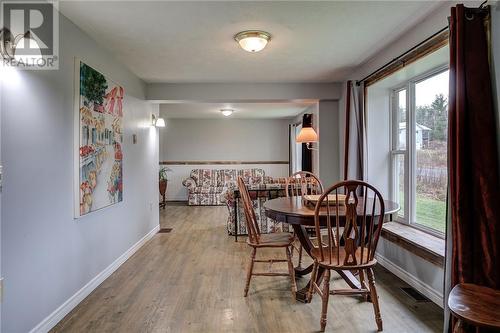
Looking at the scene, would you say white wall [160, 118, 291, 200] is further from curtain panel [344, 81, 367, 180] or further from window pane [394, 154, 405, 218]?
window pane [394, 154, 405, 218]

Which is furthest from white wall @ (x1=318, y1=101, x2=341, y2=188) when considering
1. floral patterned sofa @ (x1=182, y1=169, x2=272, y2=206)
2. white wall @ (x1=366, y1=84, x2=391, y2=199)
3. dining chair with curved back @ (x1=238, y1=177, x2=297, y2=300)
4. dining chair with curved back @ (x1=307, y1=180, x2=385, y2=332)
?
floral patterned sofa @ (x1=182, y1=169, x2=272, y2=206)

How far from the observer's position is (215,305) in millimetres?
2535

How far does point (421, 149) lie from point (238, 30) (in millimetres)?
2108

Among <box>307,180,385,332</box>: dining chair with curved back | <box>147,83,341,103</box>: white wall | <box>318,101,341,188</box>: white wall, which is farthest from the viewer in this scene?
<box>318,101,341,188</box>: white wall

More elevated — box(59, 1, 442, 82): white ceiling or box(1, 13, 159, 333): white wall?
box(59, 1, 442, 82): white ceiling

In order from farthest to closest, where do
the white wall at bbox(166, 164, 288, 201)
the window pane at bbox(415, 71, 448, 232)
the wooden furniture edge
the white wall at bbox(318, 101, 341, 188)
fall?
the white wall at bbox(166, 164, 288, 201) → the white wall at bbox(318, 101, 341, 188) → the window pane at bbox(415, 71, 448, 232) → the wooden furniture edge

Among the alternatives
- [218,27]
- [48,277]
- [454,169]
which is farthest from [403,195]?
[48,277]

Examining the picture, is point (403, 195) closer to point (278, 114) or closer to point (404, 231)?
point (404, 231)

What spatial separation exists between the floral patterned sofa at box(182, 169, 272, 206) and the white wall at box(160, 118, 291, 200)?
0.31 meters

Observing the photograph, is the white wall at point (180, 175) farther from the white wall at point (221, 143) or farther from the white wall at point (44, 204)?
the white wall at point (44, 204)

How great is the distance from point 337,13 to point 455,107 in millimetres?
1099

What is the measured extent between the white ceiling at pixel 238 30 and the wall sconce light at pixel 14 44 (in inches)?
17.5

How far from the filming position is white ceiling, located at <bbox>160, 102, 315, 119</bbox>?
6497mm

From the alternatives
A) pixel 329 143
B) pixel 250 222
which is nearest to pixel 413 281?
pixel 250 222
